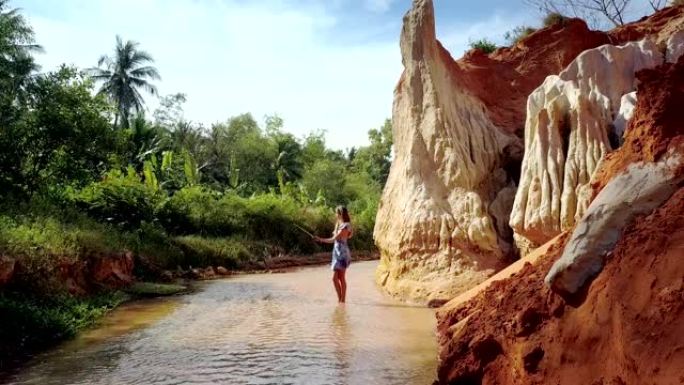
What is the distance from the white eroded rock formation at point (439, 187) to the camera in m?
9.14

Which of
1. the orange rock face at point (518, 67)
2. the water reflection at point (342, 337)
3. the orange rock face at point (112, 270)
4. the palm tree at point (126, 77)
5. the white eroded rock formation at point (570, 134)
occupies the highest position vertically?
the palm tree at point (126, 77)

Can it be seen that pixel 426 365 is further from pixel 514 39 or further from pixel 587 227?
pixel 514 39

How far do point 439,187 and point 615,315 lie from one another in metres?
7.22

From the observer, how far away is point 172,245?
55.2 feet

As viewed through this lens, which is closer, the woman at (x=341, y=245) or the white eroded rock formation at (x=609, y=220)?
the white eroded rock formation at (x=609, y=220)

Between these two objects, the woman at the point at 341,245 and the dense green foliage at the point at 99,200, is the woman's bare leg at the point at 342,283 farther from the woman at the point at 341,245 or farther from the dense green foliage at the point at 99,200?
the dense green foliage at the point at 99,200

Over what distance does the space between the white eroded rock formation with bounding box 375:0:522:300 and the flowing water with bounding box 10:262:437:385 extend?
2.71ft

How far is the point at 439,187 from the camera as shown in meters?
10.1

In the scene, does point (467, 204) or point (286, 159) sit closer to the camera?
point (467, 204)

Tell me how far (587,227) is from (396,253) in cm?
Answer: 682

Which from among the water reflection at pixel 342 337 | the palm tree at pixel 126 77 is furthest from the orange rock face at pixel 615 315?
the palm tree at pixel 126 77

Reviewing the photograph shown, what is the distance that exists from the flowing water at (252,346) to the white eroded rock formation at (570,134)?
212 centimetres

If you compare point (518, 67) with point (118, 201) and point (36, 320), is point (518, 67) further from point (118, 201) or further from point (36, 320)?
point (118, 201)

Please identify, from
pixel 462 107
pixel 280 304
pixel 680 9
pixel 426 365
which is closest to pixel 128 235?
pixel 280 304
